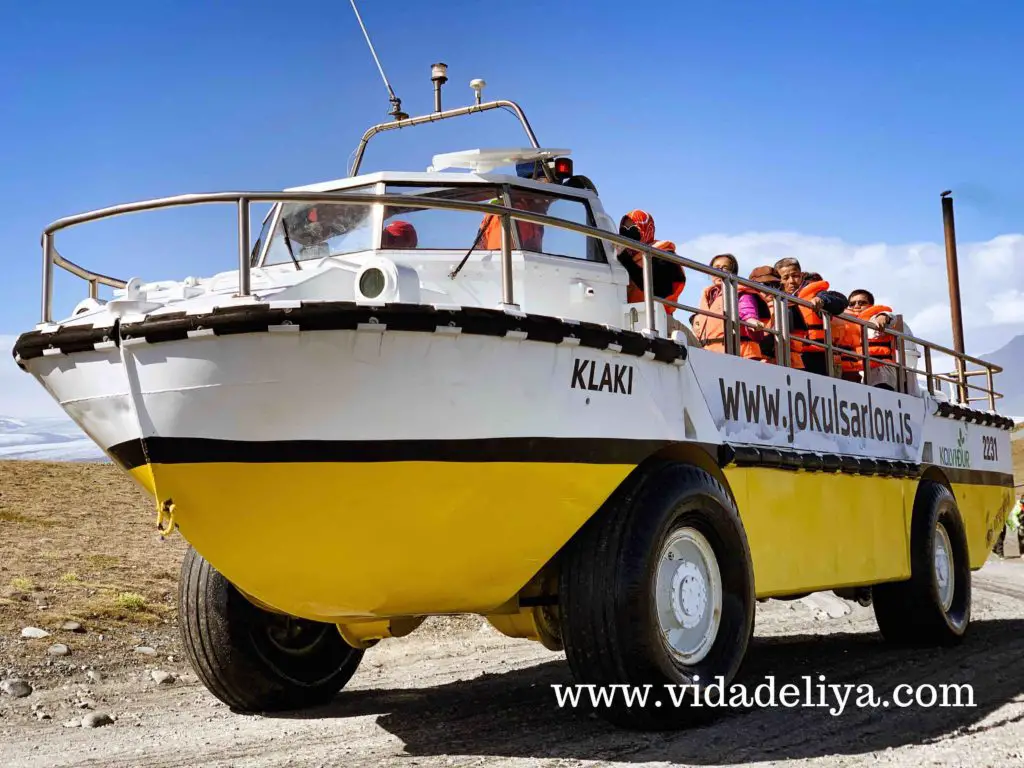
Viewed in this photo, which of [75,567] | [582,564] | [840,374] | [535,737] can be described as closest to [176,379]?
[582,564]

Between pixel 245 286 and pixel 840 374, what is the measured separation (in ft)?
13.3

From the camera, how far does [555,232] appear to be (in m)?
5.14

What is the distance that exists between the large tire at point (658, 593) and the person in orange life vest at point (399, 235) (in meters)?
1.52

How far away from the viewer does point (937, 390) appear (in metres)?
8.33

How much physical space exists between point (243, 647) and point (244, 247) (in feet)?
6.53

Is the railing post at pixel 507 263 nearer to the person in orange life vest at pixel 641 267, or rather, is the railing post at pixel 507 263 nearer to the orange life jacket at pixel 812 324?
the person in orange life vest at pixel 641 267

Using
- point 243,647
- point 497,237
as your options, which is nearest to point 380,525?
point 243,647

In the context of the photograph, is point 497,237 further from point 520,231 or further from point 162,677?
point 162,677

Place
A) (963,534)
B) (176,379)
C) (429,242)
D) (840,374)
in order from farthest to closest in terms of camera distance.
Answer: (963,534)
(840,374)
(429,242)
(176,379)

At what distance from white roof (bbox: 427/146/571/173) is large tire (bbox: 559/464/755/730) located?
2.21 m

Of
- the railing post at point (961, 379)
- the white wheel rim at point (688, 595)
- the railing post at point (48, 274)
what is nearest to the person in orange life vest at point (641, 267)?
the white wheel rim at point (688, 595)

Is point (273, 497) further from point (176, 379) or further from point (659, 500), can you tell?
point (659, 500)

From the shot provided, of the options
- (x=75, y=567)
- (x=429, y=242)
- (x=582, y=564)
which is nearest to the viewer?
(x=582, y=564)

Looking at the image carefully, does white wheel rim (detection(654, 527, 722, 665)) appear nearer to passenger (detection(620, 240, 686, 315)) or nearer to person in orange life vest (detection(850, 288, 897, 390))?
passenger (detection(620, 240, 686, 315))
